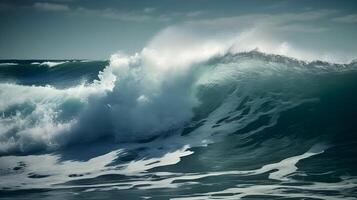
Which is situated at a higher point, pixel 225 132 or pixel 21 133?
pixel 21 133

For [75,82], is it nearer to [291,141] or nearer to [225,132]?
[225,132]

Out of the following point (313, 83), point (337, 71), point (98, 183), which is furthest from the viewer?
point (337, 71)

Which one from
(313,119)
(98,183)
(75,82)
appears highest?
(75,82)

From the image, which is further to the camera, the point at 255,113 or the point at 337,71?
the point at 337,71

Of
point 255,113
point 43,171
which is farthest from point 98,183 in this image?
point 255,113

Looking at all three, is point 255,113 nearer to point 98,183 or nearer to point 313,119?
point 313,119

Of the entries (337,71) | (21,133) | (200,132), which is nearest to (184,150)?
(200,132)

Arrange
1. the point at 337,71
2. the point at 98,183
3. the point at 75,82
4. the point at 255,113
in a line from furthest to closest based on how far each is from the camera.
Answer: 1. the point at 75,82
2. the point at 337,71
3. the point at 255,113
4. the point at 98,183
